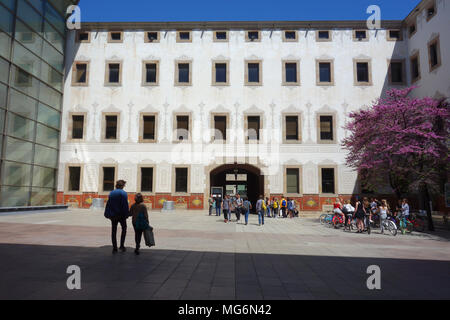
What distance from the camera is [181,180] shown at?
77.5 ft

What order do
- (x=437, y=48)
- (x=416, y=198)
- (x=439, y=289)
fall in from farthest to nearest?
(x=416, y=198) → (x=437, y=48) → (x=439, y=289)

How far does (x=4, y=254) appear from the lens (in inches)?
269

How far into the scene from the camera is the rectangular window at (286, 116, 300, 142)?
2384cm

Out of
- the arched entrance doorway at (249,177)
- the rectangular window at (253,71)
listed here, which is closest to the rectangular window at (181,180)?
the arched entrance doorway at (249,177)

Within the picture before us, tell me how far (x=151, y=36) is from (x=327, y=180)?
60.3ft

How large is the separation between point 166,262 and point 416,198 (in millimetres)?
22003

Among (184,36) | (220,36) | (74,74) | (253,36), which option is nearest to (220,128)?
(220,36)

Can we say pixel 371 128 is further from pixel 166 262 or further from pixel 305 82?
pixel 166 262

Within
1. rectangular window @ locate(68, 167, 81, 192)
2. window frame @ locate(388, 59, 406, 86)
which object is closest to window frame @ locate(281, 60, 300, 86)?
window frame @ locate(388, 59, 406, 86)

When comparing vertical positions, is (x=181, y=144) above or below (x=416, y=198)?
above

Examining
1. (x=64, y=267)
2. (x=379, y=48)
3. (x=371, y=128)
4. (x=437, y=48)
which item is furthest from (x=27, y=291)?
(x=379, y=48)

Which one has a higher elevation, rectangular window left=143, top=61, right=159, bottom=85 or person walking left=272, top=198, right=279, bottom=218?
rectangular window left=143, top=61, right=159, bottom=85

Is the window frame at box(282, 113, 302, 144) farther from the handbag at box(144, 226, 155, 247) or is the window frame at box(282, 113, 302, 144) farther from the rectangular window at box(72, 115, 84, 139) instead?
the handbag at box(144, 226, 155, 247)

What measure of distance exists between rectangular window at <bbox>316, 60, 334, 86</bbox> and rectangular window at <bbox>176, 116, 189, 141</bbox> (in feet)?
35.8
